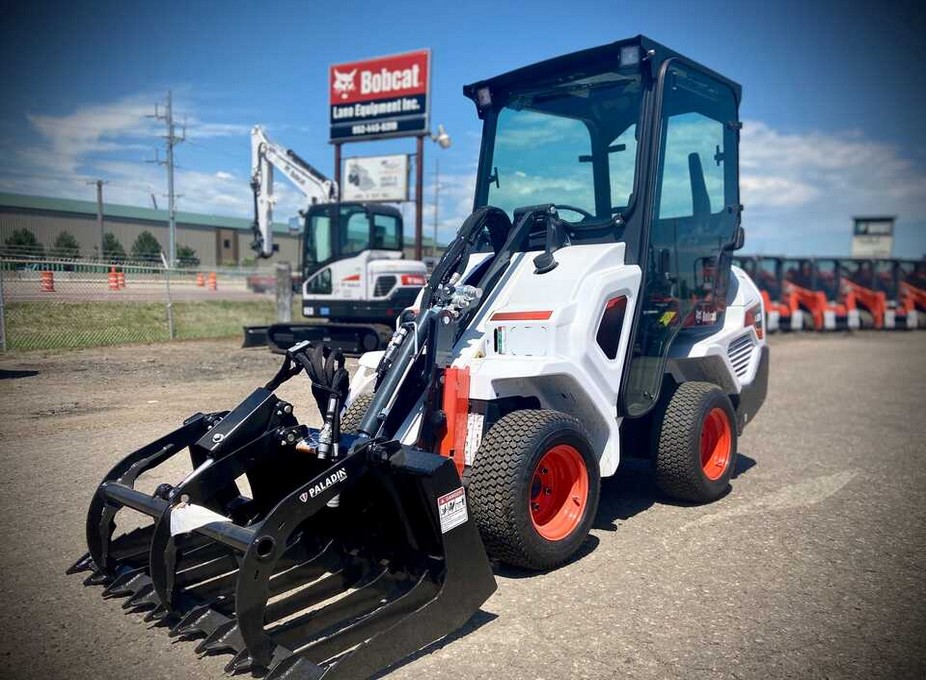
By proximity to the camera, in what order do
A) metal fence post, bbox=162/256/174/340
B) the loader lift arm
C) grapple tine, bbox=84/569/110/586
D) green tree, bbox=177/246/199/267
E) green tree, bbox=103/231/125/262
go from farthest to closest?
1. green tree, bbox=177/246/199/267
2. the loader lift arm
3. metal fence post, bbox=162/256/174/340
4. green tree, bbox=103/231/125/262
5. grapple tine, bbox=84/569/110/586

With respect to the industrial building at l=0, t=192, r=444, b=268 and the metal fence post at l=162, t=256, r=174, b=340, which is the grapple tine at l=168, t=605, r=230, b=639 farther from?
the metal fence post at l=162, t=256, r=174, b=340

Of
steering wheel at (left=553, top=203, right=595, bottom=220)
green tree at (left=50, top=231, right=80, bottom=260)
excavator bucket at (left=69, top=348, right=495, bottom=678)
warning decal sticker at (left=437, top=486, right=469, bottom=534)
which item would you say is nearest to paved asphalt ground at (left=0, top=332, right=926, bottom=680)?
excavator bucket at (left=69, top=348, right=495, bottom=678)

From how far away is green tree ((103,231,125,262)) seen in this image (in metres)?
14.1

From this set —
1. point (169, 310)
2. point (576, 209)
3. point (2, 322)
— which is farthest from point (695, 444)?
point (169, 310)

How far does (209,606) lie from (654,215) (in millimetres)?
3494

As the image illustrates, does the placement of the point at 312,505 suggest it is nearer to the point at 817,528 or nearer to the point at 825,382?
the point at 817,528

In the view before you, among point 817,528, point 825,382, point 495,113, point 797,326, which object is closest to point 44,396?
point 495,113

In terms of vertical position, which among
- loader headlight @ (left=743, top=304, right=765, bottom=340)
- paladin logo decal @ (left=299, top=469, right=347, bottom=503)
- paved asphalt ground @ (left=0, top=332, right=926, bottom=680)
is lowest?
paved asphalt ground @ (left=0, top=332, right=926, bottom=680)

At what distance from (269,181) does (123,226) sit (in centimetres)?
868

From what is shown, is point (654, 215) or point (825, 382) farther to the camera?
point (825, 382)

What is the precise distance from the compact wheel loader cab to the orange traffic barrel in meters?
8.93

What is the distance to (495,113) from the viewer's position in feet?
17.5

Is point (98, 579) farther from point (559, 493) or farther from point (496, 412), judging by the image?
point (559, 493)

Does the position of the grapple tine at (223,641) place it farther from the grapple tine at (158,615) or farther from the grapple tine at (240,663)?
the grapple tine at (158,615)
